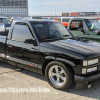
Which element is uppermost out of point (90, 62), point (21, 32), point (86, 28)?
point (86, 28)

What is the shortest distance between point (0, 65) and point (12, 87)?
7.21ft

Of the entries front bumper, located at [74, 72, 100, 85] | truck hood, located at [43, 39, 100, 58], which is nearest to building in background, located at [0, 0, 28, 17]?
truck hood, located at [43, 39, 100, 58]

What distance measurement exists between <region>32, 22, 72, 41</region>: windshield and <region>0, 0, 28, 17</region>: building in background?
382ft

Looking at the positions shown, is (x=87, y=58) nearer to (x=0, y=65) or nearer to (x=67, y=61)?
(x=67, y=61)

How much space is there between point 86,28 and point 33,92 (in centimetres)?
446

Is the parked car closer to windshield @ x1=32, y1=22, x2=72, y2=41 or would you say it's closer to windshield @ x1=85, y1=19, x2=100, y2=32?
windshield @ x1=85, y1=19, x2=100, y2=32

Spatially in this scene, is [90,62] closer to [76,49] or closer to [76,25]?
[76,49]

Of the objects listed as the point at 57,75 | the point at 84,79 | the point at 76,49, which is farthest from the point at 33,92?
the point at 76,49

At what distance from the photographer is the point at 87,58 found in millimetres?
3160

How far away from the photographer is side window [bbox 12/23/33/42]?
423 cm

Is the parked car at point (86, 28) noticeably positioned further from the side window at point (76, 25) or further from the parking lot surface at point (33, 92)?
the parking lot surface at point (33, 92)

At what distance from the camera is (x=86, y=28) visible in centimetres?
700

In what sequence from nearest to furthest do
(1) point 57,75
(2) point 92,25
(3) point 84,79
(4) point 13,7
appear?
(3) point 84,79 < (1) point 57,75 < (2) point 92,25 < (4) point 13,7

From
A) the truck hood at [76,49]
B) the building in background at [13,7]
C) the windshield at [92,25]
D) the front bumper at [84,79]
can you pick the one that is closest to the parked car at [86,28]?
the windshield at [92,25]
